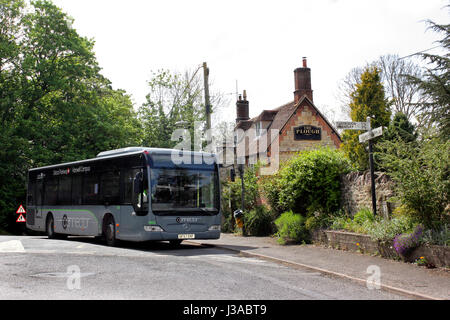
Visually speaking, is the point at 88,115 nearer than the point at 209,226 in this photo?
No

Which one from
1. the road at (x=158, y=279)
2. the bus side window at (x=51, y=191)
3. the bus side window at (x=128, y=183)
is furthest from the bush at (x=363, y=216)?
the bus side window at (x=51, y=191)

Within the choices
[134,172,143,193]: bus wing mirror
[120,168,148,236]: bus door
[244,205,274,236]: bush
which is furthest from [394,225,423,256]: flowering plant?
[244,205,274,236]: bush

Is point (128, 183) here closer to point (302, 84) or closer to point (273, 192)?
point (273, 192)

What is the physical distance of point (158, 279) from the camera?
8312 mm

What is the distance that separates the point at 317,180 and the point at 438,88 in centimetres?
512

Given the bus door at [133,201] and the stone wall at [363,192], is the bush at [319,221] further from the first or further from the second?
the bus door at [133,201]

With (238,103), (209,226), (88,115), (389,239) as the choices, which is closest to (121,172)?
(209,226)

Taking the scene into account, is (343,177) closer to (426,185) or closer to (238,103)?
(426,185)

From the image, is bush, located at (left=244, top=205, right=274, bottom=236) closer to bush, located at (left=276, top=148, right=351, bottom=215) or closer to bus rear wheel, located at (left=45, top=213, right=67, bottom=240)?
bush, located at (left=276, top=148, right=351, bottom=215)

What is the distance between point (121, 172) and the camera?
14852 millimetres

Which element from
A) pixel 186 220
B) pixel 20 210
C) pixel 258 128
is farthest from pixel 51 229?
pixel 258 128

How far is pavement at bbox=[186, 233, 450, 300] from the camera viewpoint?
783 centimetres
